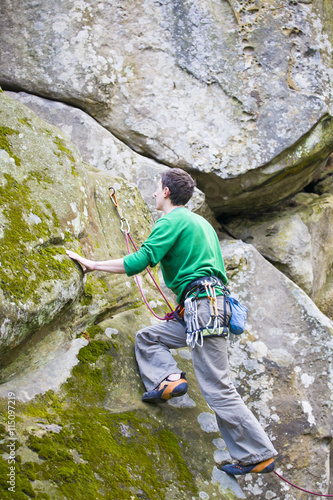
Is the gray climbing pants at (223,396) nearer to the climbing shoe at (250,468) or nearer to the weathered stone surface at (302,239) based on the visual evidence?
the climbing shoe at (250,468)

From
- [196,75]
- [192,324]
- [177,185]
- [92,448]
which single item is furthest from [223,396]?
[196,75]

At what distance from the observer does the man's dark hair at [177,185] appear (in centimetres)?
393

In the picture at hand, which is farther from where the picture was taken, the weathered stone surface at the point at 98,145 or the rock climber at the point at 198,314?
the weathered stone surface at the point at 98,145

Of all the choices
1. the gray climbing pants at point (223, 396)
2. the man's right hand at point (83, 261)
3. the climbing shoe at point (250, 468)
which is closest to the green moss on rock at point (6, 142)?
the man's right hand at point (83, 261)

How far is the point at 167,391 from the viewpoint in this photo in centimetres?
374

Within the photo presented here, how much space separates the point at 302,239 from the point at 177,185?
4.13 m

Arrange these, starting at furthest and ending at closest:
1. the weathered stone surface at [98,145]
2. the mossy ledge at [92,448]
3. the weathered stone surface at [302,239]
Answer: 1. the weathered stone surface at [302,239]
2. the weathered stone surface at [98,145]
3. the mossy ledge at [92,448]

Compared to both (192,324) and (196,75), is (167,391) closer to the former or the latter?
(192,324)

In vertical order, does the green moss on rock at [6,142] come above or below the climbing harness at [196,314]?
above

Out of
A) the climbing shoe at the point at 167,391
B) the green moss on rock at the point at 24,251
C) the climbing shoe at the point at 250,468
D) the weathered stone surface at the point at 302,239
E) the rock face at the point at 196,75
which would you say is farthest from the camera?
the weathered stone surface at the point at 302,239

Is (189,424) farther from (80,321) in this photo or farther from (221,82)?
(221,82)

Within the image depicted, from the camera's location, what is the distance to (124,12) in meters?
6.97

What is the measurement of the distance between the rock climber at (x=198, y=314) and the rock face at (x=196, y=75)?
3132 millimetres

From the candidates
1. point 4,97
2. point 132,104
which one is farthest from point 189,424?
point 132,104
